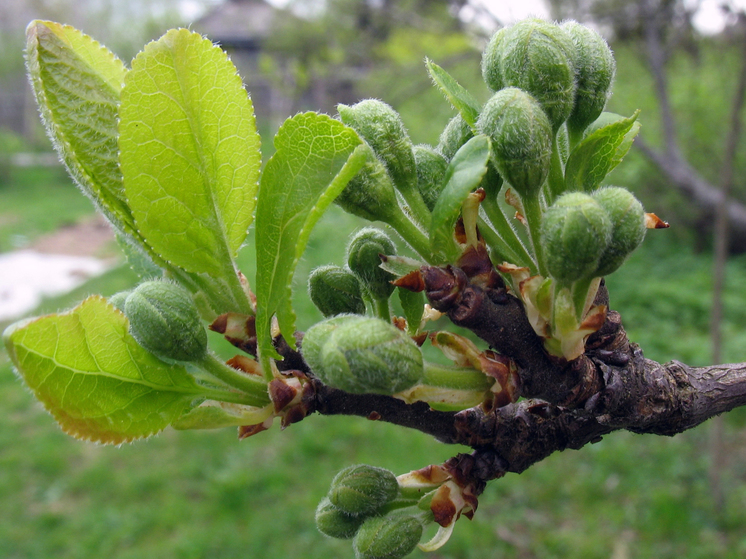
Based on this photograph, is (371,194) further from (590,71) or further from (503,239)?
(590,71)

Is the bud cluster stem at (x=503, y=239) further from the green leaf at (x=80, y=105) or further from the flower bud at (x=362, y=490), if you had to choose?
the green leaf at (x=80, y=105)

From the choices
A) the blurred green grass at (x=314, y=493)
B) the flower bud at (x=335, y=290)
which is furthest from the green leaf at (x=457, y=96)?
the blurred green grass at (x=314, y=493)

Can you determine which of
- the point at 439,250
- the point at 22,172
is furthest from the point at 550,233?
the point at 22,172

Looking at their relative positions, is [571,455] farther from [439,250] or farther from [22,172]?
[22,172]

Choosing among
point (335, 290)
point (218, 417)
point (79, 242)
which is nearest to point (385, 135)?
point (335, 290)

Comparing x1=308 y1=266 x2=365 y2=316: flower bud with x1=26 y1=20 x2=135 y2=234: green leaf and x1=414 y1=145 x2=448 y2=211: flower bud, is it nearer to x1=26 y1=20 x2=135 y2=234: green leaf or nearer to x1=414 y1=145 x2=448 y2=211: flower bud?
x1=414 y1=145 x2=448 y2=211: flower bud
